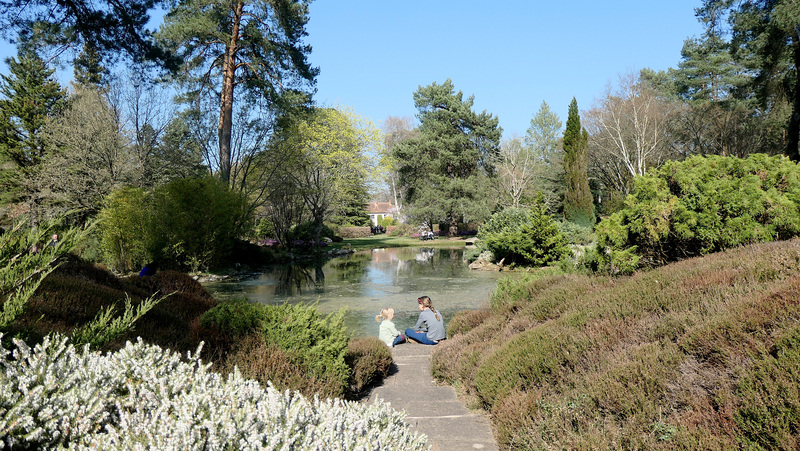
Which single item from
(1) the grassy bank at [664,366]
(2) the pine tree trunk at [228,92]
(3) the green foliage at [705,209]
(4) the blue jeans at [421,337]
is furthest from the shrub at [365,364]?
(2) the pine tree trunk at [228,92]

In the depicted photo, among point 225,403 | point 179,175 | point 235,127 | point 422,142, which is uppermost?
point 422,142

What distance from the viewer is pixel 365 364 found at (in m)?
5.18

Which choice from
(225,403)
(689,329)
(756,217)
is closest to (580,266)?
(756,217)

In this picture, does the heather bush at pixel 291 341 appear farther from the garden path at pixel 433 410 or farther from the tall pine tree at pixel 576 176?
the tall pine tree at pixel 576 176

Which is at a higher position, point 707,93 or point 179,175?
point 707,93

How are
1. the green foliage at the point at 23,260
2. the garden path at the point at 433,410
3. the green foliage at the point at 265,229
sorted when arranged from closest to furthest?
the green foliage at the point at 23,260 < the garden path at the point at 433,410 < the green foliage at the point at 265,229

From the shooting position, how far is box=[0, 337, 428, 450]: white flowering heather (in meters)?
1.80

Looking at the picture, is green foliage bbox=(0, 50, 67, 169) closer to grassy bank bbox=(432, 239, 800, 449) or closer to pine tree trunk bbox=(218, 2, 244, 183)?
pine tree trunk bbox=(218, 2, 244, 183)

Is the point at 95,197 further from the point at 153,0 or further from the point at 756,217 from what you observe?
the point at 756,217

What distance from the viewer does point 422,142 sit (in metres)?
43.6

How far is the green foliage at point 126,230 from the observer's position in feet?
56.2

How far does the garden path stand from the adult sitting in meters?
1.39

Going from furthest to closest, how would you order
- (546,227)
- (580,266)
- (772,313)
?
(546,227) < (580,266) < (772,313)

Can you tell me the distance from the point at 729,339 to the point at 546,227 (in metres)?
16.7
